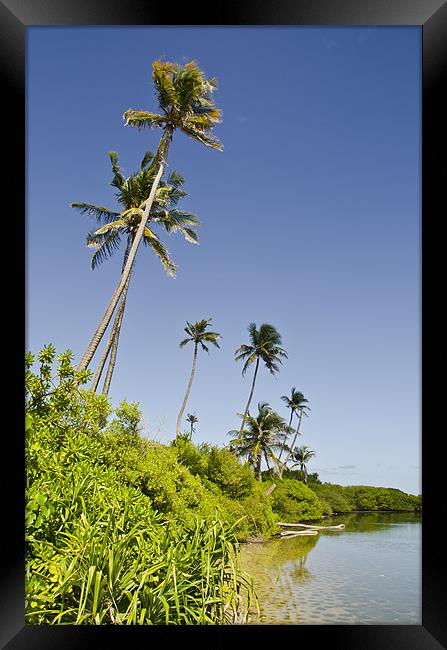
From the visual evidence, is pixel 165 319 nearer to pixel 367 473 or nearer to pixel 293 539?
pixel 293 539

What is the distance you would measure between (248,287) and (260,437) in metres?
4.21

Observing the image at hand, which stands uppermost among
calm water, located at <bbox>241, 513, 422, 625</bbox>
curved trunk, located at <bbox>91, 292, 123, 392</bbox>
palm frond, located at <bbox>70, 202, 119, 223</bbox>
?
palm frond, located at <bbox>70, 202, 119, 223</bbox>

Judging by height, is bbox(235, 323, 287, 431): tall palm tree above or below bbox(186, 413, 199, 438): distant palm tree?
above

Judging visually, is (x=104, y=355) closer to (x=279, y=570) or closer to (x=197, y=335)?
(x=279, y=570)

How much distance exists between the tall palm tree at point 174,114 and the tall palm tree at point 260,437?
8.64 meters

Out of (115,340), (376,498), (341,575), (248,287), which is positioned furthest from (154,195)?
(376,498)

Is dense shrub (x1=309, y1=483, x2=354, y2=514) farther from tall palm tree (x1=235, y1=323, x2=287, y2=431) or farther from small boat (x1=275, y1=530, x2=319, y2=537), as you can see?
tall palm tree (x1=235, y1=323, x2=287, y2=431)

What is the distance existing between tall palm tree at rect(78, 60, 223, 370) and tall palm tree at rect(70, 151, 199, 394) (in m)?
0.39

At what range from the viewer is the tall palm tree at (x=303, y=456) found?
18609 millimetres

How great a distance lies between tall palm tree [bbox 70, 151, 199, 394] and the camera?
9.16 m

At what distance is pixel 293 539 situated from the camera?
1461 cm

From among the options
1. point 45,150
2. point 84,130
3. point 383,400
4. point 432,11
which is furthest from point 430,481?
point 383,400

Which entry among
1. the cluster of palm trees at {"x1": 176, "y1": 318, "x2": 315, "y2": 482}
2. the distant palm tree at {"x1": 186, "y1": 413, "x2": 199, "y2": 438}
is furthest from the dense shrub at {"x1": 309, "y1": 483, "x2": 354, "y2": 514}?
the distant palm tree at {"x1": 186, "y1": 413, "x2": 199, "y2": 438}

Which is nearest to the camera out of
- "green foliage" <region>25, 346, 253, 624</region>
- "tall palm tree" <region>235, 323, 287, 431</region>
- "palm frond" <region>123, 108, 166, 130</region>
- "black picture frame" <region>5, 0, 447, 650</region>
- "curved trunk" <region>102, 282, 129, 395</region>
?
Answer: "black picture frame" <region>5, 0, 447, 650</region>
